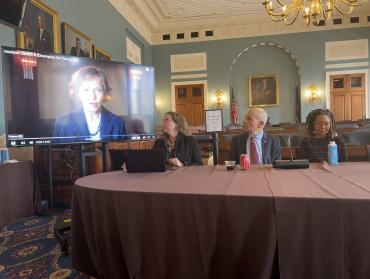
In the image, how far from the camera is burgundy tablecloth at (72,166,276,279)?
1.46 m

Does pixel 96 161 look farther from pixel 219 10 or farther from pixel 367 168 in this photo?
pixel 219 10

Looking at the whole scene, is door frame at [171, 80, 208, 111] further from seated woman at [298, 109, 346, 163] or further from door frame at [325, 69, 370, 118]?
seated woman at [298, 109, 346, 163]

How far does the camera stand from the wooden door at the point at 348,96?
427 inches

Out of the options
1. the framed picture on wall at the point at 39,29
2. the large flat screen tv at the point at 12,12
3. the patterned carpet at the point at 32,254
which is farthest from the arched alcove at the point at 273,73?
the patterned carpet at the point at 32,254

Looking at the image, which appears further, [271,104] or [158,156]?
[271,104]

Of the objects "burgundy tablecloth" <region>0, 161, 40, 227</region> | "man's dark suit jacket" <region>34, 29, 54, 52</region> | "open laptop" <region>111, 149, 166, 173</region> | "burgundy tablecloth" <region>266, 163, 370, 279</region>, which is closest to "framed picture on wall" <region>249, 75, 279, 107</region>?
"man's dark suit jacket" <region>34, 29, 54, 52</region>

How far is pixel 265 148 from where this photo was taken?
2.97 m

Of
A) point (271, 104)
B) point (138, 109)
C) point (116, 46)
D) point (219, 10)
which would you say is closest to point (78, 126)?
point (138, 109)

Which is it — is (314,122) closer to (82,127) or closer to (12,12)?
(82,127)

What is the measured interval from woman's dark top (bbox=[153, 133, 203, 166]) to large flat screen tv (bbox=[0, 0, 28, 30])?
2.66 m

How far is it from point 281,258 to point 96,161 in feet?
10.8

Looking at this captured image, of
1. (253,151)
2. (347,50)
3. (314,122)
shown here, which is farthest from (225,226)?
(347,50)

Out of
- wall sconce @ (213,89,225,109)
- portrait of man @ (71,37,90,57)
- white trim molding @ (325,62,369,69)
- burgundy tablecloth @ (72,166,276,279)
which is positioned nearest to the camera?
burgundy tablecloth @ (72,166,276,279)

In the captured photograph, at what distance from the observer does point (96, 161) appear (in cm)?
422
